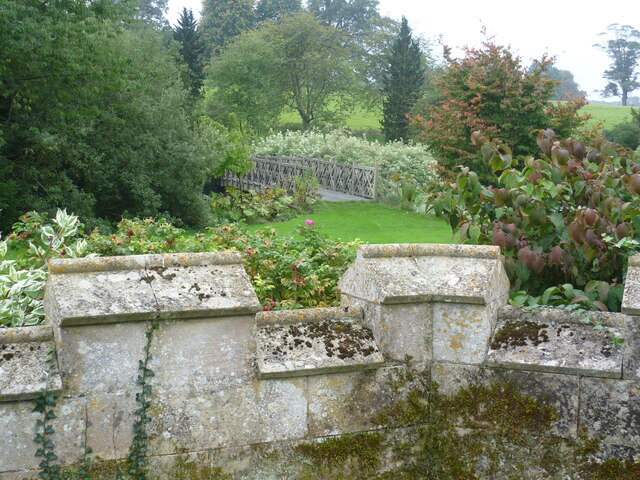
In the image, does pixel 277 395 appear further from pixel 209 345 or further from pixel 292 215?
pixel 292 215

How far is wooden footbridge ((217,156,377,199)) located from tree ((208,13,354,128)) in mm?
19443

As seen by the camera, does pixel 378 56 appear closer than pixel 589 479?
No

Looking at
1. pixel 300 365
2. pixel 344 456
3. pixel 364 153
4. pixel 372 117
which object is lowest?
pixel 364 153

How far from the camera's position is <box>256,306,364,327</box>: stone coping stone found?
3043mm

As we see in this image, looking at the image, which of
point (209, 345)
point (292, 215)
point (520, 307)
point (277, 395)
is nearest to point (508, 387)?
point (520, 307)

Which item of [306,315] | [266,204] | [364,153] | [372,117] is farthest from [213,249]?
[372,117]

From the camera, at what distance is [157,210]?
1978 centimetres

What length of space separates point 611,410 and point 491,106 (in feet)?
49.3

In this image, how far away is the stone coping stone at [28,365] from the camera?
253 centimetres

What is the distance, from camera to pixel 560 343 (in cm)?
303

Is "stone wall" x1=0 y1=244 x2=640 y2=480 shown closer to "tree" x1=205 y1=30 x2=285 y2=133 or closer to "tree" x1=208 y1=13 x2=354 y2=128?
"tree" x1=205 y1=30 x2=285 y2=133

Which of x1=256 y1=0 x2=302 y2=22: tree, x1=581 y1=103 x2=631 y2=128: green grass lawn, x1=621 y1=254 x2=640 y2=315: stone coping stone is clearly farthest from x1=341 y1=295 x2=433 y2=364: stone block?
x1=256 y1=0 x2=302 y2=22: tree

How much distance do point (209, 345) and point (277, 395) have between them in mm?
352

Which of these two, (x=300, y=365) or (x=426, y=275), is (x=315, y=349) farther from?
(x=426, y=275)
